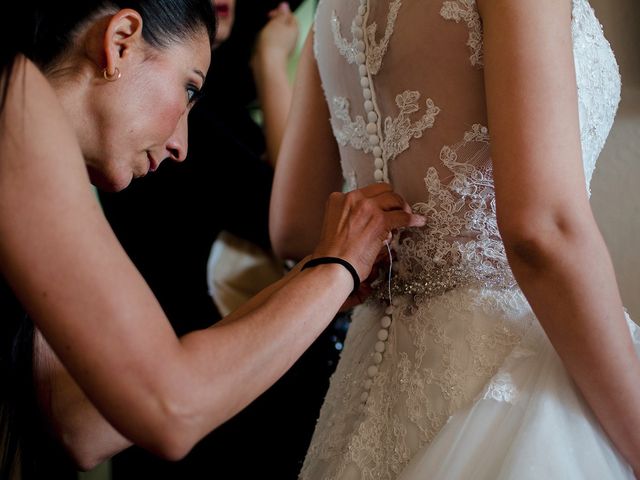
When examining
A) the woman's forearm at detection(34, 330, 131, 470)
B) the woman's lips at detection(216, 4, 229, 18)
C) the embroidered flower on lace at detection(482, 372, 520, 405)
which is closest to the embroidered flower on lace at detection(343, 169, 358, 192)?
the embroidered flower on lace at detection(482, 372, 520, 405)

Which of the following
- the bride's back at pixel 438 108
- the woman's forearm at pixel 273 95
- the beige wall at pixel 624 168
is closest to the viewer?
the bride's back at pixel 438 108

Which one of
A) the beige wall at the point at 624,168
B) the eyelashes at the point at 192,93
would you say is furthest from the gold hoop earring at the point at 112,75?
the beige wall at the point at 624,168

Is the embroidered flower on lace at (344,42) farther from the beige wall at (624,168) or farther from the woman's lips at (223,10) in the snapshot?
the woman's lips at (223,10)

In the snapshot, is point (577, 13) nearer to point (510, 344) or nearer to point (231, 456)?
point (510, 344)

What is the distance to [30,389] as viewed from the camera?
108 centimetres

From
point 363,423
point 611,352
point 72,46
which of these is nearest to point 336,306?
point 363,423

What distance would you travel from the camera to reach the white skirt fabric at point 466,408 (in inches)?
34.9

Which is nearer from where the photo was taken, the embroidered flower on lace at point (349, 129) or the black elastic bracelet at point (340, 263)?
the black elastic bracelet at point (340, 263)

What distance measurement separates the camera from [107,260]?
0.74m

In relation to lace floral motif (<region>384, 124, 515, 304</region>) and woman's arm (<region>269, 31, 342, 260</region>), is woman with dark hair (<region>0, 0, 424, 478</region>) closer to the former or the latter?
lace floral motif (<region>384, 124, 515, 304</region>)

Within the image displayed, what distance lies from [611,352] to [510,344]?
14cm

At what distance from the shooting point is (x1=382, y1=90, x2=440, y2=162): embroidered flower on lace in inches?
38.3

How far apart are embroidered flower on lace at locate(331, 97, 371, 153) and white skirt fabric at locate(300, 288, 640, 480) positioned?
0.77 ft

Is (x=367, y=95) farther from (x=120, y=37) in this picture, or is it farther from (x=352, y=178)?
(x=120, y=37)
